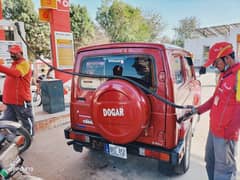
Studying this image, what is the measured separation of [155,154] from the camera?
2.16m

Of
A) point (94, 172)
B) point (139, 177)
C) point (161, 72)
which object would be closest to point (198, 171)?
point (139, 177)

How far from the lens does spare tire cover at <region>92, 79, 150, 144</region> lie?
2020 mm

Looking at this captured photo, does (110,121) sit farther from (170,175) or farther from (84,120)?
(170,175)

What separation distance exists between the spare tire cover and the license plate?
126 millimetres

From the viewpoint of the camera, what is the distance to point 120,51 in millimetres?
2277

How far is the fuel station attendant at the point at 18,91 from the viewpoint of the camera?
313cm

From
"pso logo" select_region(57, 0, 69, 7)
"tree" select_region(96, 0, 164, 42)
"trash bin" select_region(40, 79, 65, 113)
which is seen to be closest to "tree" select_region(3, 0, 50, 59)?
"tree" select_region(96, 0, 164, 42)

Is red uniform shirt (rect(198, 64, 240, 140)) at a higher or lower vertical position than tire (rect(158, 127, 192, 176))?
higher

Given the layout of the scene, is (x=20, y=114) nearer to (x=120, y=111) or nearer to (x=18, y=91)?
(x=18, y=91)

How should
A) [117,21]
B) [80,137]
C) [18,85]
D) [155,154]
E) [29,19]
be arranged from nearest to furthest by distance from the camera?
1. [155,154]
2. [80,137]
3. [18,85]
4. [29,19]
5. [117,21]

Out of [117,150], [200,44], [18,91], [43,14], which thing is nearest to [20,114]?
[18,91]

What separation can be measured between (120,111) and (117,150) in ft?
1.80

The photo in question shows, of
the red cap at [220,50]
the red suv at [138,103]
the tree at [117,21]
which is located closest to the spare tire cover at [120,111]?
the red suv at [138,103]

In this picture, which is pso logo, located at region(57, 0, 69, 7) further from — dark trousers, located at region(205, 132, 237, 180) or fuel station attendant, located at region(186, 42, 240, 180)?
dark trousers, located at region(205, 132, 237, 180)
